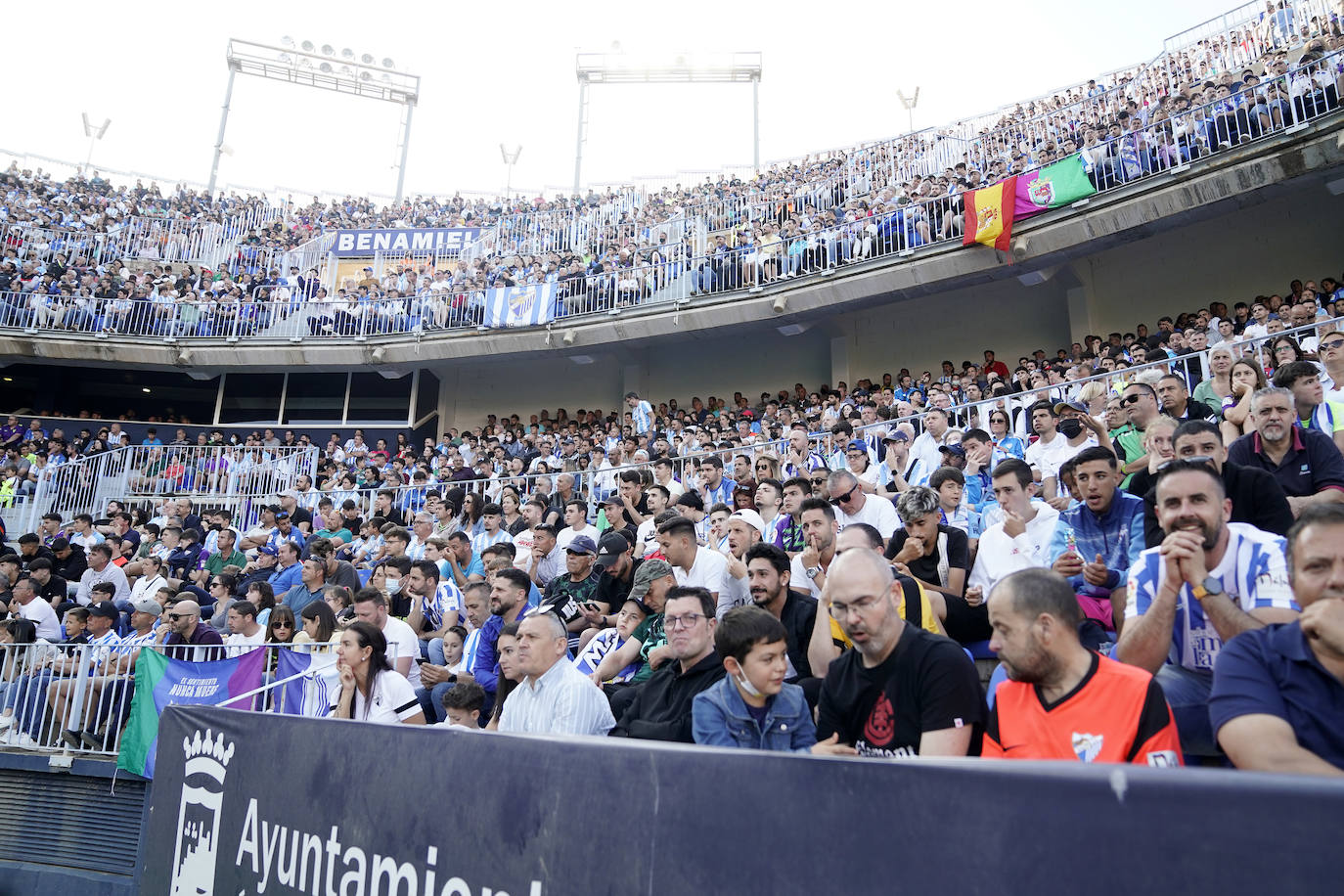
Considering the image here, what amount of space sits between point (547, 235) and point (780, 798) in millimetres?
23987

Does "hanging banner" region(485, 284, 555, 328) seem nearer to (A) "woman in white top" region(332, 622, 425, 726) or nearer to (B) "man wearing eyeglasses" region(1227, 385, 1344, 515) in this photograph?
(A) "woman in white top" region(332, 622, 425, 726)

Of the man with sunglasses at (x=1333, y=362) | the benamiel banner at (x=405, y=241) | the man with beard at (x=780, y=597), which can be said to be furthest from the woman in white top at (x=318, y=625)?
the benamiel banner at (x=405, y=241)

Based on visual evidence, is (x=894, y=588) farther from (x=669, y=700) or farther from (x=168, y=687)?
(x=168, y=687)

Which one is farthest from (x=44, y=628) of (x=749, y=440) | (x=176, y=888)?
(x=749, y=440)

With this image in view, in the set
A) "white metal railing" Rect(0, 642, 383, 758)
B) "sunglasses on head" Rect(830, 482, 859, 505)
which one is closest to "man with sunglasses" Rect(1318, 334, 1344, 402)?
"sunglasses on head" Rect(830, 482, 859, 505)

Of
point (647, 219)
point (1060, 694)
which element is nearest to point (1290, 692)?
point (1060, 694)

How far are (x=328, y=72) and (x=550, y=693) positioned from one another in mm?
37302

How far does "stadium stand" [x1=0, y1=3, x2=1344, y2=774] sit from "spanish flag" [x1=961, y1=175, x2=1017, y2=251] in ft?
0.56

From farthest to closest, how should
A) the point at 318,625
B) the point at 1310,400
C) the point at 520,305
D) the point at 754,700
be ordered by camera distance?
the point at 520,305 < the point at 318,625 < the point at 1310,400 < the point at 754,700

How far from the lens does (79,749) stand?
311 inches

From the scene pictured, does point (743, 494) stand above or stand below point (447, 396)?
below

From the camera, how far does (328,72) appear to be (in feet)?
117

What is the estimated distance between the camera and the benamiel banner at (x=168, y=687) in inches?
289

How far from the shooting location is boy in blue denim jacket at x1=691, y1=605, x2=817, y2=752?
11.7ft
